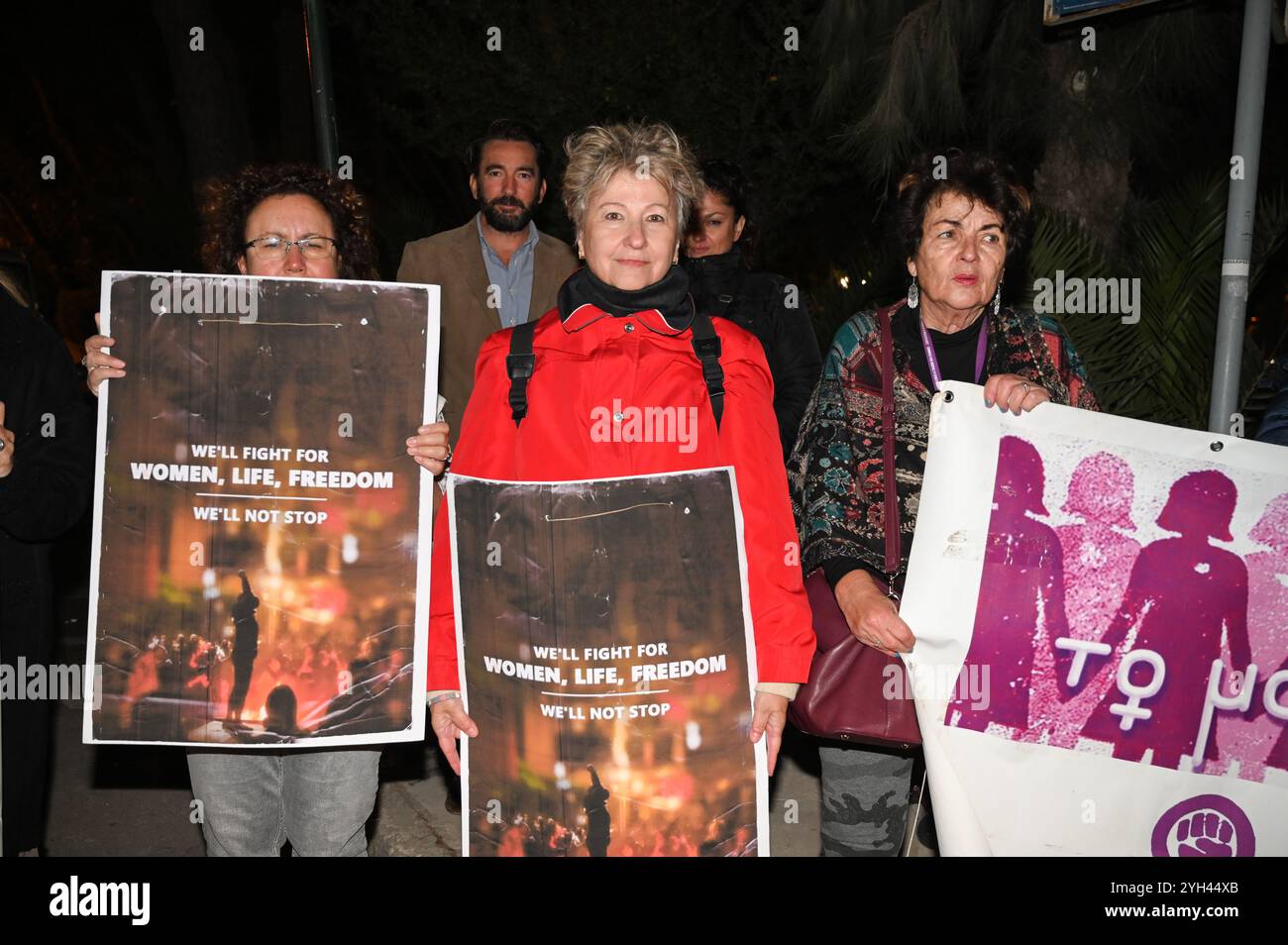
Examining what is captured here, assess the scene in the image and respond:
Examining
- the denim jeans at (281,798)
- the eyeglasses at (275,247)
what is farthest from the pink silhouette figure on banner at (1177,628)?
the eyeglasses at (275,247)

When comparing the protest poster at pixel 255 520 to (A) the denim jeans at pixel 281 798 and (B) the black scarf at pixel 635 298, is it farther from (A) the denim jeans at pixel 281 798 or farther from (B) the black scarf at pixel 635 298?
(B) the black scarf at pixel 635 298

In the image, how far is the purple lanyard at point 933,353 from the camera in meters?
3.05

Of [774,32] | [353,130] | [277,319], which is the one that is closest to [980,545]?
[277,319]

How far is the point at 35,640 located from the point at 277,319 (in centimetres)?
123

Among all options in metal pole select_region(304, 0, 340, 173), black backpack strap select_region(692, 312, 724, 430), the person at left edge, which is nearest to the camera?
black backpack strap select_region(692, 312, 724, 430)

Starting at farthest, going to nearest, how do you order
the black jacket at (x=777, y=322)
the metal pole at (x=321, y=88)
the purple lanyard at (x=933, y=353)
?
the metal pole at (x=321, y=88) → the black jacket at (x=777, y=322) → the purple lanyard at (x=933, y=353)

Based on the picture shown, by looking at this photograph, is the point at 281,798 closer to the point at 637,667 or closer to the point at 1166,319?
the point at 637,667

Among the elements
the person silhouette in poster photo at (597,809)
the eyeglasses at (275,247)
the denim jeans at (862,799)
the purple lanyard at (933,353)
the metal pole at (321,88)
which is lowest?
the denim jeans at (862,799)

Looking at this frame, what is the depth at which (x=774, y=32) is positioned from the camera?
366 inches

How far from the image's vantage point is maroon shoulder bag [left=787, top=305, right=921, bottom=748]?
9.57 ft

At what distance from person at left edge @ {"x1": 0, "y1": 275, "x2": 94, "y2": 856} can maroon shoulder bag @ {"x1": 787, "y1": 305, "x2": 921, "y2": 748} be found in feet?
6.64

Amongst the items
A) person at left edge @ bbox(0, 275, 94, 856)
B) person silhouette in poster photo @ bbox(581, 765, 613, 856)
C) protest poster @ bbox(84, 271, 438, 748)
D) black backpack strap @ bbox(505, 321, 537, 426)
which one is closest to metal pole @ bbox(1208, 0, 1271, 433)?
black backpack strap @ bbox(505, 321, 537, 426)

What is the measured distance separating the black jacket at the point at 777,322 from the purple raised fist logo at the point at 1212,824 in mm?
1925

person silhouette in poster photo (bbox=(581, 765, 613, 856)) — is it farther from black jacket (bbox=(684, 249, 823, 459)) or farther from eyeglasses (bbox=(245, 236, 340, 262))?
black jacket (bbox=(684, 249, 823, 459))
